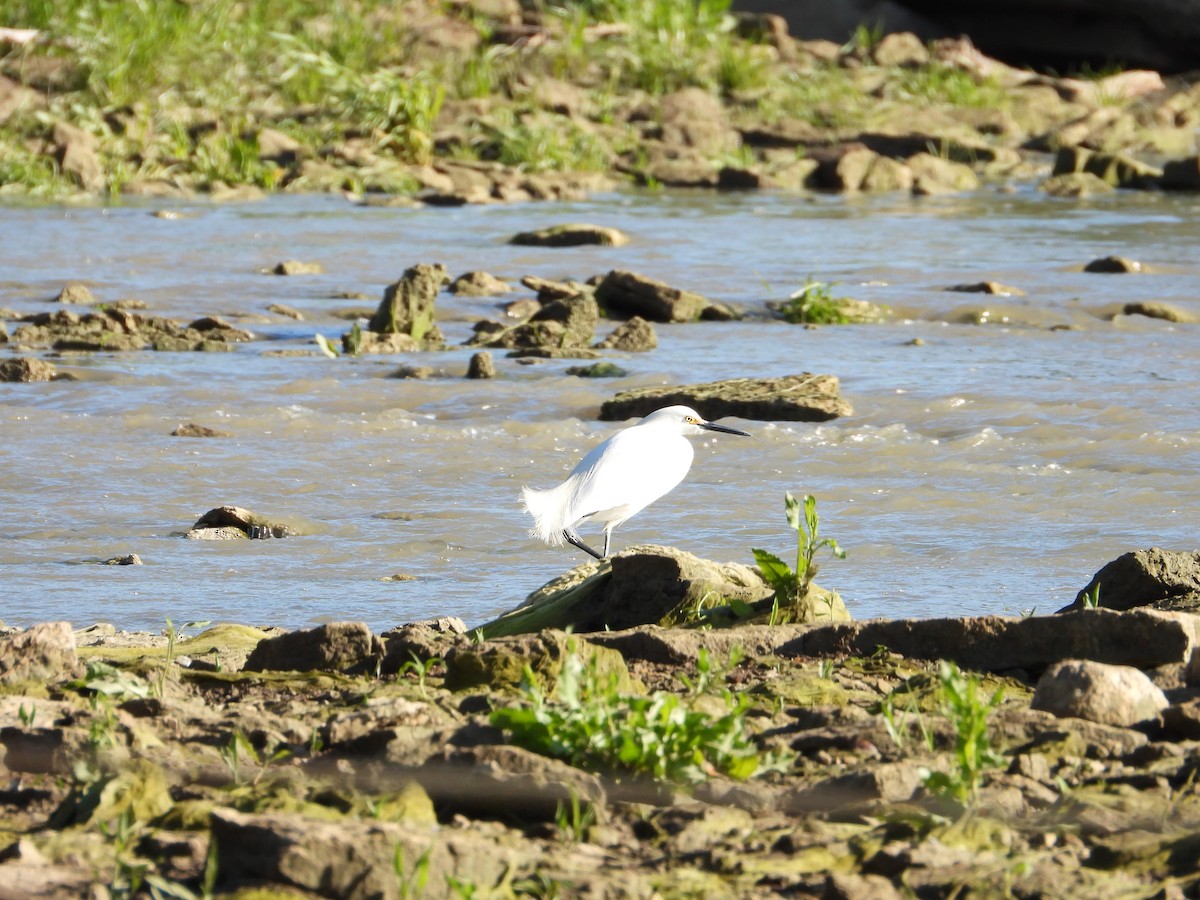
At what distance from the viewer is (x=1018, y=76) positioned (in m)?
27.9

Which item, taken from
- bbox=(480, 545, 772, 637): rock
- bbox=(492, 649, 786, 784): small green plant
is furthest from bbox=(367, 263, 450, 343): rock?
bbox=(492, 649, 786, 784): small green plant

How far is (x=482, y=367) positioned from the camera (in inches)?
362

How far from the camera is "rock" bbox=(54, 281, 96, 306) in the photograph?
1170 cm

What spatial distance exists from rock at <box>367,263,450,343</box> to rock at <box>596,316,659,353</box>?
0.99m

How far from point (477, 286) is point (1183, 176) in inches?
428

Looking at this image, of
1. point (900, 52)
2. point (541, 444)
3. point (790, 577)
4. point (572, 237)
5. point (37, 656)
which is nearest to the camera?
point (37, 656)

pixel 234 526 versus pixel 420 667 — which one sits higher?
pixel 420 667

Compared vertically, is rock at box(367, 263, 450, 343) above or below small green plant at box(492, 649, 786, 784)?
below

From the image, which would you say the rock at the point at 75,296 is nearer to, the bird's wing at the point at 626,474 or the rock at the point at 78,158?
the rock at the point at 78,158

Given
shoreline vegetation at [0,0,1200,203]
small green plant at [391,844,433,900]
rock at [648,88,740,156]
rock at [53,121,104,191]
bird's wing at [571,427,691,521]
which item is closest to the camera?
small green plant at [391,844,433,900]

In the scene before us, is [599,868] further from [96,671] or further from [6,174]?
[6,174]

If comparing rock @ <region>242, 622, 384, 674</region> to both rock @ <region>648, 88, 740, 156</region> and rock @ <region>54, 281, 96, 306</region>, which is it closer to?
rock @ <region>54, 281, 96, 306</region>

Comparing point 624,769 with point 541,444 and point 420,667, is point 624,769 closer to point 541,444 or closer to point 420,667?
point 420,667

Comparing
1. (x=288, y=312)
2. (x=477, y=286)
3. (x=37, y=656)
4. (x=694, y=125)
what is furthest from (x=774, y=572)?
(x=694, y=125)
